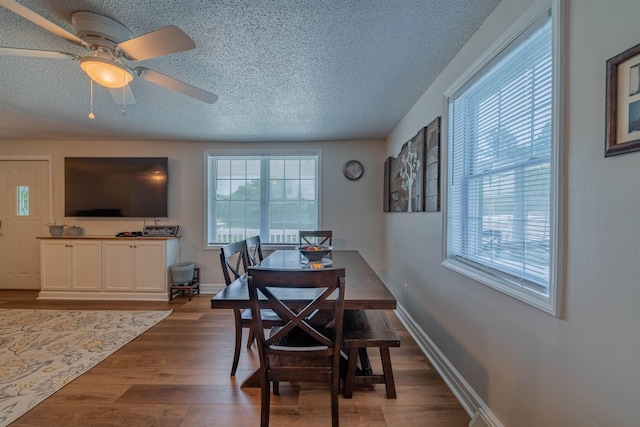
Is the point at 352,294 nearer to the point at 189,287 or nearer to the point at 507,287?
the point at 507,287

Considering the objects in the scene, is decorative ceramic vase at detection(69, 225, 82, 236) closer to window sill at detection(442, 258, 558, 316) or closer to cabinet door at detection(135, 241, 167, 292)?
cabinet door at detection(135, 241, 167, 292)

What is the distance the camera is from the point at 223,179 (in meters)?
4.09

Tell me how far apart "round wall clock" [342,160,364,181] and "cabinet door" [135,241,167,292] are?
2.85 m

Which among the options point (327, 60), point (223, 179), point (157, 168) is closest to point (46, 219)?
point (157, 168)

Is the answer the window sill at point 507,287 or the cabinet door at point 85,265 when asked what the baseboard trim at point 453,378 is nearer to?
the window sill at point 507,287

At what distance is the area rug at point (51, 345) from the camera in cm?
177

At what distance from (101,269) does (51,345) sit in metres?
1.44

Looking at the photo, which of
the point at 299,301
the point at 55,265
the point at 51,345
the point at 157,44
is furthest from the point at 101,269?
the point at 299,301

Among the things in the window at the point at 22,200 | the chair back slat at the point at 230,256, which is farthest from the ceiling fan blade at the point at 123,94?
the window at the point at 22,200

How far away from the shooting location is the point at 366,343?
151 centimetres

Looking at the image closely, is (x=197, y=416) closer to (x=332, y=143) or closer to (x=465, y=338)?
(x=465, y=338)

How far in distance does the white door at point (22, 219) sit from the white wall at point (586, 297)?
19.0ft

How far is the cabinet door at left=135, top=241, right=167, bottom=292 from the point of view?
3.60 meters

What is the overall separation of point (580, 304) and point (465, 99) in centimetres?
136
